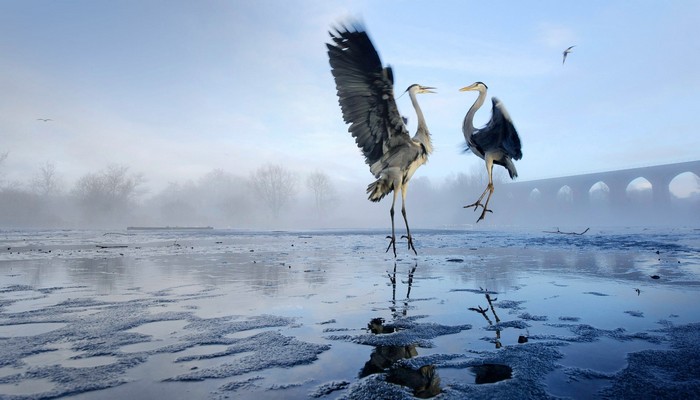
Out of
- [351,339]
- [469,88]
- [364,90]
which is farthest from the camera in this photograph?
[469,88]

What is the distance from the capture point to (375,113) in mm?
5980

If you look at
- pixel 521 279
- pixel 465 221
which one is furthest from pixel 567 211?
pixel 521 279

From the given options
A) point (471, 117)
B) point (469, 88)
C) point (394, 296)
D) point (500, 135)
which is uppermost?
point (469, 88)

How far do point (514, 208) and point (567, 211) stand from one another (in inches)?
466

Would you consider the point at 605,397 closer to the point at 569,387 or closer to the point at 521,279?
the point at 569,387

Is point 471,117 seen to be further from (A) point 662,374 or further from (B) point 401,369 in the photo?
(B) point 401,369

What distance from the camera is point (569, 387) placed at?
5.82 feet

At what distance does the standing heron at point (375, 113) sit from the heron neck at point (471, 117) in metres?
1.31

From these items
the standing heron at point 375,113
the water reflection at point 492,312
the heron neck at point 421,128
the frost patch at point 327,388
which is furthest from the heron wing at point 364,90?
the frost patch at point 327,388

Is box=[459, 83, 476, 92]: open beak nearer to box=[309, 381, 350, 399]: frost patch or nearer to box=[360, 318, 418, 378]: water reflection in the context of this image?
box=[360, 318, 418, 378]: water reflection

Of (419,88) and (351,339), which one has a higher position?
(419,88)

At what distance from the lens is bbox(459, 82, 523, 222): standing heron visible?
6.96m

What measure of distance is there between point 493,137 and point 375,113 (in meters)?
2.78

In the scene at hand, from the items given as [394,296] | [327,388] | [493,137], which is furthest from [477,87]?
[327,388]
